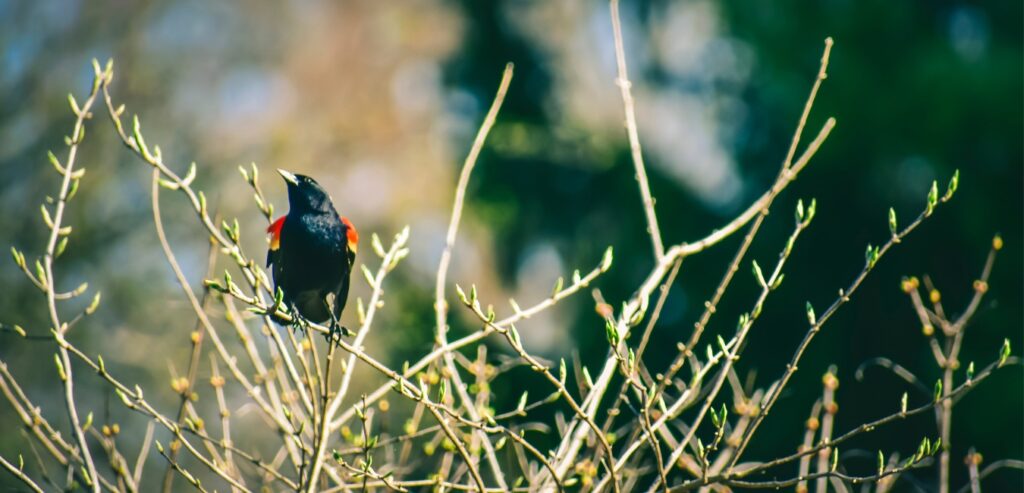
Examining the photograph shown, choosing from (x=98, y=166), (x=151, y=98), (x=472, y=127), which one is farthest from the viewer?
(x=151, y=98)

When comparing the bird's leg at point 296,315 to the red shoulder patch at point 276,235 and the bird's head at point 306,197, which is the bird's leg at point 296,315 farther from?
the bird's head at point 306,197

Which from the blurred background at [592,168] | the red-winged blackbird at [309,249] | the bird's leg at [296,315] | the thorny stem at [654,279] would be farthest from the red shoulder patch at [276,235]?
the thorny stem at [654,279]

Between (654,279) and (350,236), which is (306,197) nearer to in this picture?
(350,236)

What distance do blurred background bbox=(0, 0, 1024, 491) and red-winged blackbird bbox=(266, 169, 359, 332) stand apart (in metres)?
0.38

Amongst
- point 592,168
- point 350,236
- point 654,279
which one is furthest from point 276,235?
point 592,168

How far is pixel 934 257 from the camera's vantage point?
5.89m

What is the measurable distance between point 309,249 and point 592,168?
16.9ft

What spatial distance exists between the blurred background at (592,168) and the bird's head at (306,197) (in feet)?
1.71

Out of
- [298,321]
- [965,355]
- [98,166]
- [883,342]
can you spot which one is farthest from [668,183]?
[98,166]

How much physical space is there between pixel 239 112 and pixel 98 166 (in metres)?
2.64

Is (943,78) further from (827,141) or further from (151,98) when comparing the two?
(151,98)

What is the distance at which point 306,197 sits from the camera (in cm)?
329

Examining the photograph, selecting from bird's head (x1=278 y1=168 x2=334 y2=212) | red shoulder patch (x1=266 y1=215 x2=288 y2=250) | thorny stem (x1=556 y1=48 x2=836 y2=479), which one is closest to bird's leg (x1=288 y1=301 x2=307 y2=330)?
red shoulder patch (x1=266 y1=215 x2=288 y2=250)

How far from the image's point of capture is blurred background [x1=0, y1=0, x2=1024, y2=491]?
5.89 m
